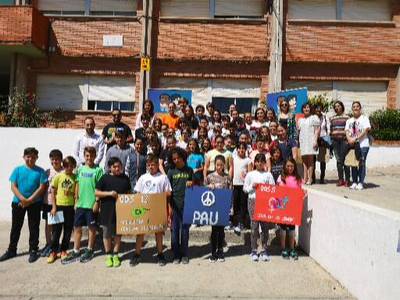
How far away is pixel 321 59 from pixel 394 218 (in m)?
12.8

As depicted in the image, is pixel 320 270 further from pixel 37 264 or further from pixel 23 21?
pixel 23 21

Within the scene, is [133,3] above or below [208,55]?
above

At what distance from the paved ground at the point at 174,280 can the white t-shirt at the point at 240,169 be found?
1.28 m

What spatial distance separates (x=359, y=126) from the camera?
8.77m

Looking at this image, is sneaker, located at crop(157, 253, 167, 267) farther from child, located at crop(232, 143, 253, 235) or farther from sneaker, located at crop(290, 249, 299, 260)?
sneaker, located at crop(290, 249, 299, 260)

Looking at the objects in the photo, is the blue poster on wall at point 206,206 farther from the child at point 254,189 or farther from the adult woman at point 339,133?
the adult woman at point 339,133

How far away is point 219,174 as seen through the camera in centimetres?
689

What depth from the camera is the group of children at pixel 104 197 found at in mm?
6488

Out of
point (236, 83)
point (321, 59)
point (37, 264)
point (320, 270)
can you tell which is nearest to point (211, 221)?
point (320, 270)

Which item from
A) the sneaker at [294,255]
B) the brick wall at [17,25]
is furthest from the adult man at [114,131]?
the brick wall at [17,25]

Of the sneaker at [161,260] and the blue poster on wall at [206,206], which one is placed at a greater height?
the blue poster on wall at [206,206]

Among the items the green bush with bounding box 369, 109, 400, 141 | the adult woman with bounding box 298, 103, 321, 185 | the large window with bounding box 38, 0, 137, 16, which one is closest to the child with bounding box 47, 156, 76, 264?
the adult woman with bounding box 298, 103, 321, 185

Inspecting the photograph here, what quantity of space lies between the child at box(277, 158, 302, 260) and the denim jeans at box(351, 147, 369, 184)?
2495 millimetres

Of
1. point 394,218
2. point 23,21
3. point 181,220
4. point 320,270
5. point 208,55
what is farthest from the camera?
point 208,55
